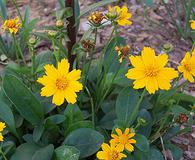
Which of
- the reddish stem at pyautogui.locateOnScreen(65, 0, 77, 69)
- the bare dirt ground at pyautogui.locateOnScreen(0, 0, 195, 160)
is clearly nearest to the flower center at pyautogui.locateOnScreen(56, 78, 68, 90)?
the reddish stem at pyautogui.locateOnScreen(65, 0, 77, 69)

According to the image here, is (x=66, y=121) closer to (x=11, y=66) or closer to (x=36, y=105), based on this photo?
(x=36, y=105)

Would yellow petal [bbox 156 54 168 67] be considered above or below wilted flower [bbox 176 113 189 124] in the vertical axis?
above

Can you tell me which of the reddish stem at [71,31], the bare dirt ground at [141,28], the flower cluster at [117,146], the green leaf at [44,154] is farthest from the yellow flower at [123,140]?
the bare dirt ground at [141,28]

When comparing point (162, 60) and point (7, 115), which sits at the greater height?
point (162, 60)

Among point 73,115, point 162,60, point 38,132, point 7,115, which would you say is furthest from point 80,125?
point 162,60

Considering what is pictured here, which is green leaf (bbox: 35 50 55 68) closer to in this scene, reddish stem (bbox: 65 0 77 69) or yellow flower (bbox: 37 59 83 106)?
reddish stem (bbox: 65 0 77 69)

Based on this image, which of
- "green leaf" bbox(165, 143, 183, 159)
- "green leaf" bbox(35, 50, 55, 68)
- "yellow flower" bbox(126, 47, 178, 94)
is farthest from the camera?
"green leaf" bbox(35, 50, 55, 68)

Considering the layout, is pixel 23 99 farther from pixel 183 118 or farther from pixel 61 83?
pixel 183 118
